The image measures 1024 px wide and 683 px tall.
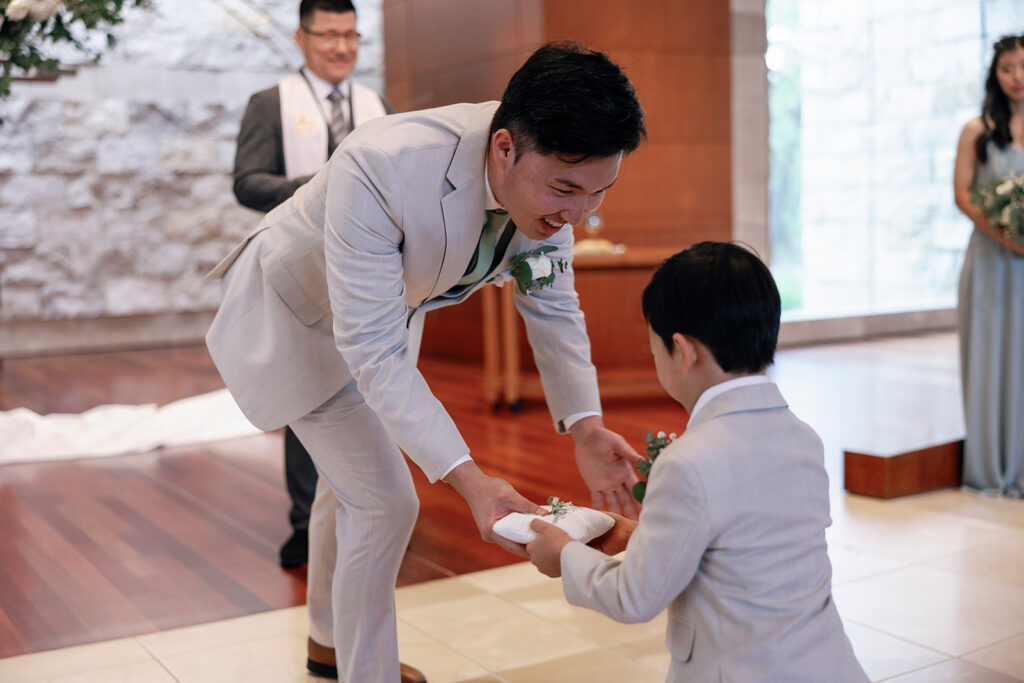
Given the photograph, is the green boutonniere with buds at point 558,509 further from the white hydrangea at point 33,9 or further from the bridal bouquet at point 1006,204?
the bridal bouquet at point 1006,204

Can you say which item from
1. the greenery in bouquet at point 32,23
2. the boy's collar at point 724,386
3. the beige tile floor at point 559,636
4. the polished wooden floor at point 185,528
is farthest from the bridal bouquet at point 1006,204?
the greenery in bouquet at point 32,23

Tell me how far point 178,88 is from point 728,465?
9193 mm

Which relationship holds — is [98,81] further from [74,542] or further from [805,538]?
[805,538]

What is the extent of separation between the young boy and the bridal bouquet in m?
2.78

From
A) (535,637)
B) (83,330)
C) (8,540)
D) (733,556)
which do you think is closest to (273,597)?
(535,637)

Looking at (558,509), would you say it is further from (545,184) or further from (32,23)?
(32,23)

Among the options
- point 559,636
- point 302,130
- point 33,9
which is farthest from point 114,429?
point 559,636

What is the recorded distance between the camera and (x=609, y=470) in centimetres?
216

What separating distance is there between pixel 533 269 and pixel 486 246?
11cm

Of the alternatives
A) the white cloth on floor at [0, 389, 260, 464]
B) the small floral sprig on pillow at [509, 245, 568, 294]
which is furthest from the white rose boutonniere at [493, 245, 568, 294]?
the white cloth on floor at [0, 389, 260, 464]

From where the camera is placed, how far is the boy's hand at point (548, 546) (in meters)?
1.71

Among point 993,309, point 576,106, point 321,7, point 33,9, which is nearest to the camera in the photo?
point 576,106

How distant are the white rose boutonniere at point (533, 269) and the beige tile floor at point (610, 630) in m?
1.05

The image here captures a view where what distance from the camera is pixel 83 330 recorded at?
9414 mm
